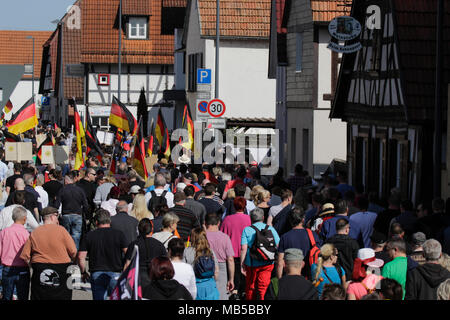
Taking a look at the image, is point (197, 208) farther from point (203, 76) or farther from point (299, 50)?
point (299, 50)

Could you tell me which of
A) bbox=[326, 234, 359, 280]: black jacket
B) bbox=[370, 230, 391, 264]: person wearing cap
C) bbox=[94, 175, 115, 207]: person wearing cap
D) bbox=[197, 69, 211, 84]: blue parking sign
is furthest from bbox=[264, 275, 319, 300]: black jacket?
bbox=[197, 69, 211, 84]: blue parking sign

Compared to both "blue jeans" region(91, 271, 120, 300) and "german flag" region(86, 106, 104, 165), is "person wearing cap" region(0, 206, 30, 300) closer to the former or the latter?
"blue jeans" region(91, 271, 120, 300)

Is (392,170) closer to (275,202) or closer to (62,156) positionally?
(275,202)

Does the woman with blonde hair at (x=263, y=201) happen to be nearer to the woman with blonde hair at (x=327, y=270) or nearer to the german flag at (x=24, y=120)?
the woman with blonde hair at (x=327, y=270)

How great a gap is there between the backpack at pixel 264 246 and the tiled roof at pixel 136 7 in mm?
50277

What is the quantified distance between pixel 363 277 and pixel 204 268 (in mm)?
2140

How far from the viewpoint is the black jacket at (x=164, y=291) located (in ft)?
28.5

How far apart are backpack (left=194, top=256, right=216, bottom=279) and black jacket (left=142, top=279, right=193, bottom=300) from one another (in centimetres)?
230

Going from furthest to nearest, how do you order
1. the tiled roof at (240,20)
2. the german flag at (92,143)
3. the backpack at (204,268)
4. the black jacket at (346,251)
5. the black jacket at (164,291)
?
the tiled roof at (240,20) → the german flag at (92,143) → the black jacket at (346,251) → the backpack at (204,268) → the black jacket at (164,291)

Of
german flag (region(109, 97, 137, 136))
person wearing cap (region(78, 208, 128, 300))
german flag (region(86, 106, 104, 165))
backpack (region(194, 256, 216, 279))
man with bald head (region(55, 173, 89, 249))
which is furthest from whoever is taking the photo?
german flag (region(109, 97, 137, 136))

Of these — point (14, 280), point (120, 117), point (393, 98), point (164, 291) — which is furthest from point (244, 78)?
point (164, 291)

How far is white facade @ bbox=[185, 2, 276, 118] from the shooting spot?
1630 inches

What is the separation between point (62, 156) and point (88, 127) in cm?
161

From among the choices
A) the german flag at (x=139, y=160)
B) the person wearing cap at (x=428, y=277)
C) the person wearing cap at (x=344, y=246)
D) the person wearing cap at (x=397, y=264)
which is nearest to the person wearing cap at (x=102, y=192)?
the german flag at (x=139, y=160)
